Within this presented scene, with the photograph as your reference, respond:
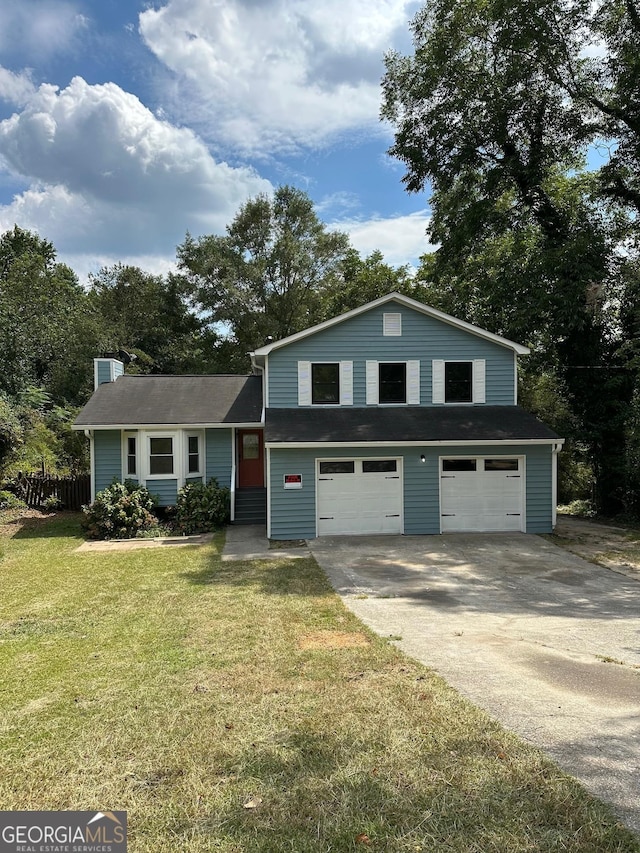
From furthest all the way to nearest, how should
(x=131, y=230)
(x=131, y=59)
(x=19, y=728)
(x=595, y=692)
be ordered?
(x=131, y=230), (x=131, y=59), (x=595, y=692), (x=19, y=728)

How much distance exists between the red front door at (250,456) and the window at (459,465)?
6.09 meters

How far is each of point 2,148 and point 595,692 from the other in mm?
25464

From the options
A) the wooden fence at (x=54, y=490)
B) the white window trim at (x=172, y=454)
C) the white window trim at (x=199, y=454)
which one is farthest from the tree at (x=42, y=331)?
the white window trim at (x=199, y=454)

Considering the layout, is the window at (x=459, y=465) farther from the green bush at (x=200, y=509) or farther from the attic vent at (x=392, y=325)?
the green bush at (x=200, y=509)

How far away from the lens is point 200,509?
46.4ft

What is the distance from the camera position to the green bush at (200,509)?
45.8ft

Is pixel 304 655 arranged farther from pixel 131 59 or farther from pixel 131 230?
pixel 131 230

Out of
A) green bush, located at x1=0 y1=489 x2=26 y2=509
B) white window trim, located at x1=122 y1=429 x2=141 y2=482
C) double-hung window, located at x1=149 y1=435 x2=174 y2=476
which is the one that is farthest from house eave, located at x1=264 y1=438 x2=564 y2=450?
green bush, located at x1=0 y1=489 x2=26 y2=509

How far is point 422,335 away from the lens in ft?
47.6

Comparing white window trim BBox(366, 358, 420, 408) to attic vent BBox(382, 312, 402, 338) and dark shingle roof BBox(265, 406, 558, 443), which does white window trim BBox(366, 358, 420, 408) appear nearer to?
dark shingle roof BBox(265, 406, 558, 443)

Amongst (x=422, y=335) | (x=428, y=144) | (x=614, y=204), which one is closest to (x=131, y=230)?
(x=428, y=144)

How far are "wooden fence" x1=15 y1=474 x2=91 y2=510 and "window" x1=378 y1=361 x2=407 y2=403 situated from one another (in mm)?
10659

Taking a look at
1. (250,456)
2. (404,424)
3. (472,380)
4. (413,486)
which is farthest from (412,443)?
(250,456)

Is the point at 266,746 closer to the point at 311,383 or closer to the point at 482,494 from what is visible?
the point at 482,494
